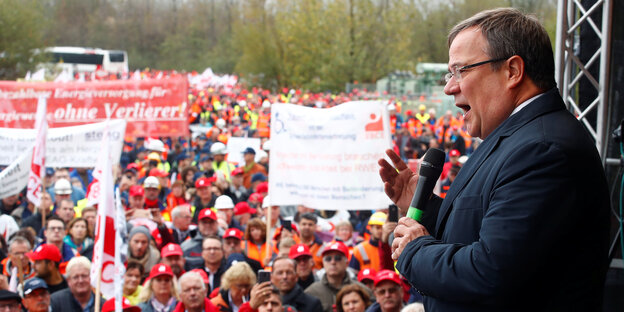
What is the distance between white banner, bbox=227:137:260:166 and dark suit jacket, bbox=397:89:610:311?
1295cm

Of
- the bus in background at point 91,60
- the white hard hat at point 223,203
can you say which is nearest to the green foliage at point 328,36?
the bus in background at point 91,60

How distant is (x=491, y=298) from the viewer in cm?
187

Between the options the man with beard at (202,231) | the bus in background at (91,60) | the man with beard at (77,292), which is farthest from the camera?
the bus in background at (91,60)

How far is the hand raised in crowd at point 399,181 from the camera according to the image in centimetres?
255

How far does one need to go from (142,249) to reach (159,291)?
142cm

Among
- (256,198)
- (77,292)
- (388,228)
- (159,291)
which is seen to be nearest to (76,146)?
(256,198)

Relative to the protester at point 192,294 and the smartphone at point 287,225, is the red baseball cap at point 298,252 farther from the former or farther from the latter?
the smartphone at point 287,225

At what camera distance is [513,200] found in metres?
1.86

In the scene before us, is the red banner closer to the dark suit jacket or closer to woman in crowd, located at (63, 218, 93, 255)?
woman in crowd, located at (63, 218, 93, 255)

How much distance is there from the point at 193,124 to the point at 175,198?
16854mm

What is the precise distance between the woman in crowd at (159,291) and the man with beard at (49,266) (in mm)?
852

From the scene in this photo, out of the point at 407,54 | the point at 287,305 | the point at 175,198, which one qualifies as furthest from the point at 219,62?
the point at 287,305

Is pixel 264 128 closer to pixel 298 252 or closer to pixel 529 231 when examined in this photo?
pixel 298 252

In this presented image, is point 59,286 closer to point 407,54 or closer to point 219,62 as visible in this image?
point 407,54
